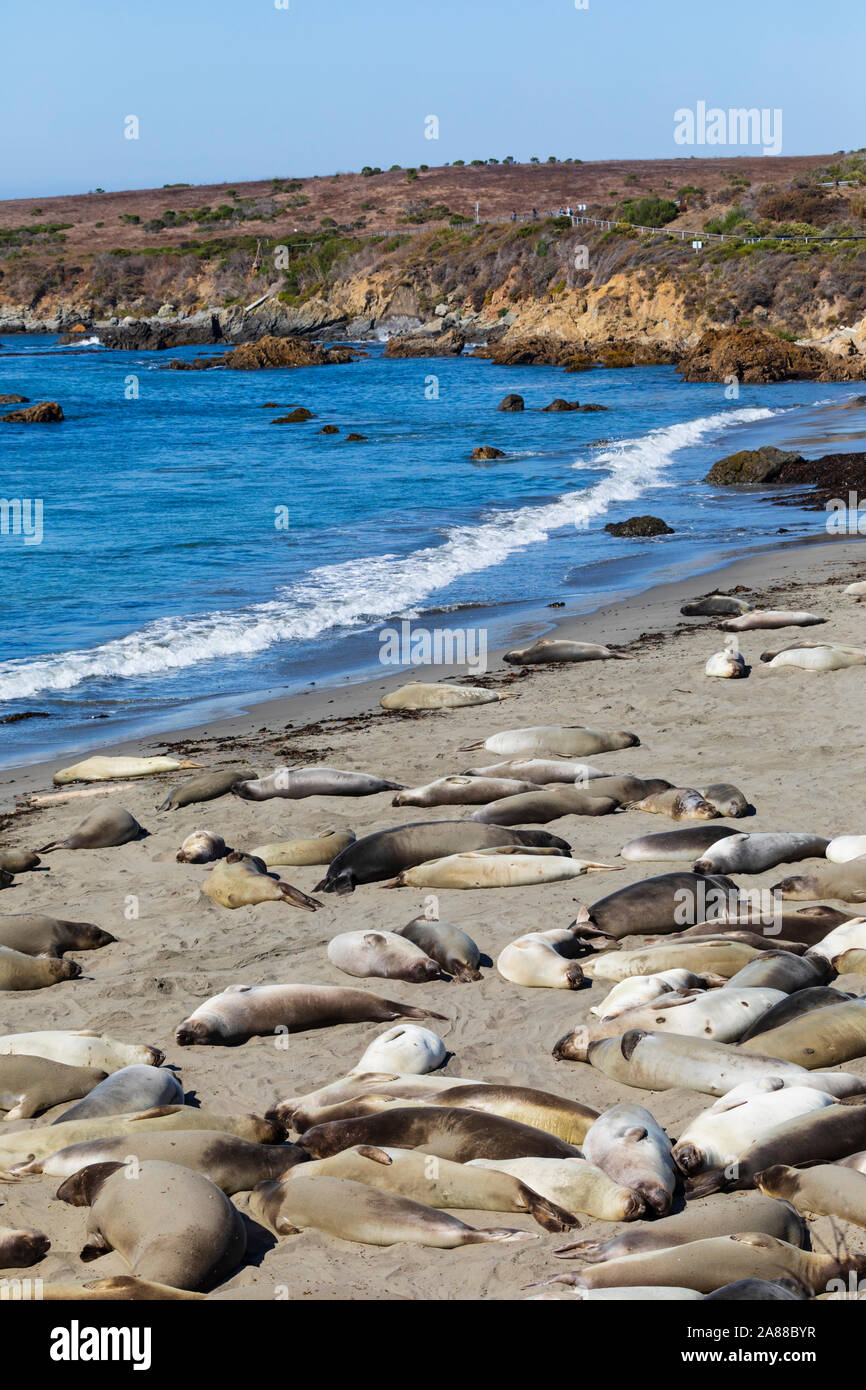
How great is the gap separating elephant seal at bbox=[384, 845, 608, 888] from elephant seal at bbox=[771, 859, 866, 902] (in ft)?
3.57

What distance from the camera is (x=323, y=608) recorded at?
1617 centimetres

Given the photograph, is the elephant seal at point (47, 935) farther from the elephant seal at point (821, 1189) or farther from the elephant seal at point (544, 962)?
the elephant seal at point (821, 1189)

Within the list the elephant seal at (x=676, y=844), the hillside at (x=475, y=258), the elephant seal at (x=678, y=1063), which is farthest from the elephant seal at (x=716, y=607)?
the hillside at (x=475, y=258)

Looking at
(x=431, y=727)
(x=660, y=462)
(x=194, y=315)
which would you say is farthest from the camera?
(x=194, y=315)

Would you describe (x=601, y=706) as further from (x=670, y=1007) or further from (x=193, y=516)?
(x=193, y=516)

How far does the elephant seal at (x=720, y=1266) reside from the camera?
336 cm

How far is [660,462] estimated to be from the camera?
2941 centimetres

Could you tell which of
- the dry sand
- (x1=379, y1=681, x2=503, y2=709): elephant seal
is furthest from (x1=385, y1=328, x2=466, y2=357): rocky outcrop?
(x1=379, y1=681, x2=503, y2=709): elephant seal

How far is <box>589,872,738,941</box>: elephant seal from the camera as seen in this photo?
20.9ft

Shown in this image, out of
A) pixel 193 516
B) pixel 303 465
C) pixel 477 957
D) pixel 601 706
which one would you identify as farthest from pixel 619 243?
pixel 477 957

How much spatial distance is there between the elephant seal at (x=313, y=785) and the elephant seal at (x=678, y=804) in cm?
189

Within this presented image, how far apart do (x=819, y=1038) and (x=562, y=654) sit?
8313 mm

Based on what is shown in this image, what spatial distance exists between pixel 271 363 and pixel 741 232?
27.7 meters

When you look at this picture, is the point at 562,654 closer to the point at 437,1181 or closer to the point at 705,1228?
the point at 437,1181
